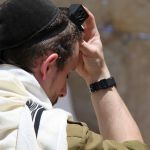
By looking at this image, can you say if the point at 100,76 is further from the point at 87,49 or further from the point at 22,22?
the point at 22,22

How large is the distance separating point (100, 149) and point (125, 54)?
3592 millimetres

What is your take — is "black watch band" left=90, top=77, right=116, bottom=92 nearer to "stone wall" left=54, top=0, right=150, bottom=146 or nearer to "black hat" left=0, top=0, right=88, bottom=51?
"black hat" left=0, top=0, right=88, bottom=51

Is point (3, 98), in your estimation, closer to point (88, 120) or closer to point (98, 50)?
point (98, 50)

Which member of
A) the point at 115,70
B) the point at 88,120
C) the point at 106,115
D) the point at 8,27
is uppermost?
the point at 8,27

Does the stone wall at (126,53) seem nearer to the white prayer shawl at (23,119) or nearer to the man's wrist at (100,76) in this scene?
the man's wrist at (100,76)

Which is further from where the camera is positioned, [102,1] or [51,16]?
[102,1]

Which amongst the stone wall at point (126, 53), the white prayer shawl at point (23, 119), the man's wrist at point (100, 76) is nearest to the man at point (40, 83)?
the white prayer shawl at point (23, 119)

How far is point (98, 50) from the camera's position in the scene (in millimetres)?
1774

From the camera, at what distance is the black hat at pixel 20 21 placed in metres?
1.46

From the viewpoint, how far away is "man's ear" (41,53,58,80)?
1470mm

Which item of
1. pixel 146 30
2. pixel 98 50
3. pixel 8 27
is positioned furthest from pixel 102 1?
pixel 8 27

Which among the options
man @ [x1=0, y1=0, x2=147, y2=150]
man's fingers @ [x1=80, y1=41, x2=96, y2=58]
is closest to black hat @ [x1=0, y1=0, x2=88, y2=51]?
man @ [x1=0, y1=0, x2=147, y2=150]

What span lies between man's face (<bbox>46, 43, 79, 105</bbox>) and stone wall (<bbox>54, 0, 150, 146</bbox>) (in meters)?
3.19

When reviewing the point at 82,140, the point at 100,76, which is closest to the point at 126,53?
the point at 100,76
